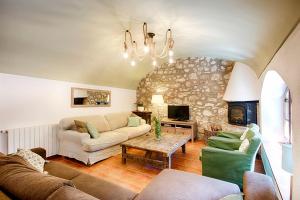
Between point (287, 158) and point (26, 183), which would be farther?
point (287, 158)

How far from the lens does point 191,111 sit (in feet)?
17.9

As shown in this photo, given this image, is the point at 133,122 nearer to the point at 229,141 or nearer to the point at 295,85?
the point at 229,141

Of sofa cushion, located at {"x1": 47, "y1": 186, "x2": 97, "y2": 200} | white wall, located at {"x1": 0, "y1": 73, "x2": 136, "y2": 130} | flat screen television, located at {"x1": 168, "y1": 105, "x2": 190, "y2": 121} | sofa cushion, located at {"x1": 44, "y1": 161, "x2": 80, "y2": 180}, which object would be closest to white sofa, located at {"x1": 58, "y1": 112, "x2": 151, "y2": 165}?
white wall, located at {"x1": 0, "y1": 73, "x2": 136, "y2": 130}

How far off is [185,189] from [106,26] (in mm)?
2595

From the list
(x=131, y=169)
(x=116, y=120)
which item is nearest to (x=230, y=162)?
(x=131, y=169)

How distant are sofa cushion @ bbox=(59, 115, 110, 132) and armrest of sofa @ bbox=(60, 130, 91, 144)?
0.17 meters

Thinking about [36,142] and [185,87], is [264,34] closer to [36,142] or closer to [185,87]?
[185,87]

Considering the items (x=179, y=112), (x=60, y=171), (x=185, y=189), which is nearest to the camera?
(x=185, y=189)

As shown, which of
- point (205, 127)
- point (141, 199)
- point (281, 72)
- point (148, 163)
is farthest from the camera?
point (205, 127)

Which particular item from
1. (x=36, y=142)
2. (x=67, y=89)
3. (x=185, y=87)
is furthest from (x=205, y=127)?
(x=36, y=142)

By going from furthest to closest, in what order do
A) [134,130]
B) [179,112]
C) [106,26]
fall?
1. [179,112]
2. [134,130]
3. [106,26]

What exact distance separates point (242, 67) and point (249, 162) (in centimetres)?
292

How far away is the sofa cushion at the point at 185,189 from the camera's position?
4.51 feet

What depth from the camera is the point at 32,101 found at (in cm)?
335
